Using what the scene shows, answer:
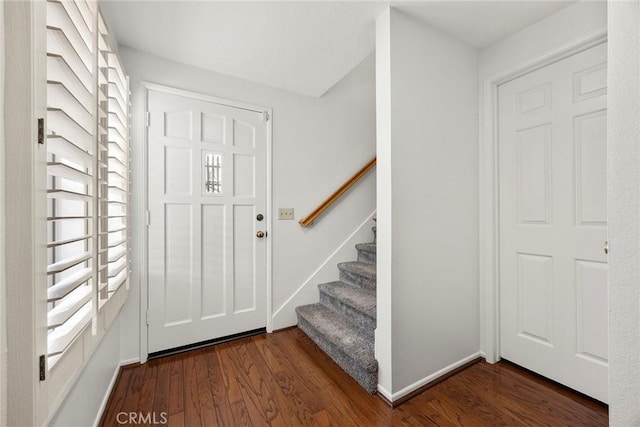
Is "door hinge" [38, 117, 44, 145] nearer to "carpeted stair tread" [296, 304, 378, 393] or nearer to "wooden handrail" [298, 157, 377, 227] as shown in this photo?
"carpeted stair tread" [296, 304, 378, 393]

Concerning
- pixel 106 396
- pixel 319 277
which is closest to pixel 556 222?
pixel 319 277

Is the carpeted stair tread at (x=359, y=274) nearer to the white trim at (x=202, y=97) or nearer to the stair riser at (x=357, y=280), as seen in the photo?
the stair riser at (x=357, y=280)

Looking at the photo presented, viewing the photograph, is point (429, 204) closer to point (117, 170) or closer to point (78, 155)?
point (78, 155)

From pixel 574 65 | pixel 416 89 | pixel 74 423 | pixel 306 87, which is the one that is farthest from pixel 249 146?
pixel 574 65

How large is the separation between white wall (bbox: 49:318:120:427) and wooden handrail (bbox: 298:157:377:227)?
1585 millimetres

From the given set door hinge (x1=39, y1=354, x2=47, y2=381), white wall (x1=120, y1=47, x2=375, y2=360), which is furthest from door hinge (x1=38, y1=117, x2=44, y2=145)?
white wall (x1=120, y1=47, x2=375, y2=360)

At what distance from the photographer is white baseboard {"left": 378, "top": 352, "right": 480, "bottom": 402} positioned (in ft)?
4.80

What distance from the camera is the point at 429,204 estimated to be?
165cm

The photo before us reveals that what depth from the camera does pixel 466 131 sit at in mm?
1839

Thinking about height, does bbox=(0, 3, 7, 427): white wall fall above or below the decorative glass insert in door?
below

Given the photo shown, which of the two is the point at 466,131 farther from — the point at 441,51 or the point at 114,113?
the point at 114,113

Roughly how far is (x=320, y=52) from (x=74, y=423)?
239 centimetres

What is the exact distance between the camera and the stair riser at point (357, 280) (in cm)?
216

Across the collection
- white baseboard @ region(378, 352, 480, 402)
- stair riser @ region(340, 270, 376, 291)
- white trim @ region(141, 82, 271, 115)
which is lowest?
white baseboard @ region(378, 352, 480, 402)
